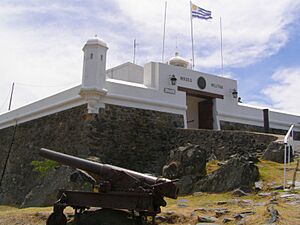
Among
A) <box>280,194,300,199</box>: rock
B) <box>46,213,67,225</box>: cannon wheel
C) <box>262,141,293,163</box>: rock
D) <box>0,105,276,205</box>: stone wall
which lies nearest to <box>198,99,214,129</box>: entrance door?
<box>0,105,276,205</box>: stone wall

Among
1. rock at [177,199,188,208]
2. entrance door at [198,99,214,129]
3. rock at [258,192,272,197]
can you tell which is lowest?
rock at [177,199,188,208]

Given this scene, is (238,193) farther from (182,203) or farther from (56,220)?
(56,220)

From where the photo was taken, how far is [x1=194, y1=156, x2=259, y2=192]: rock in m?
9.31

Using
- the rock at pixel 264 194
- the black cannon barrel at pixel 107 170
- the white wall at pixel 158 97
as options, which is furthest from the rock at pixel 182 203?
the white wall at pixel 158 97

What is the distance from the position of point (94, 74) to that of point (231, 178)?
23.0 ft

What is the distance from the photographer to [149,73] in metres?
16.4

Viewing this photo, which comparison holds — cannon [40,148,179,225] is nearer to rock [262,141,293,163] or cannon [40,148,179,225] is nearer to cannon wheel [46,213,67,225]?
cannon wheel [46,213,67,225]

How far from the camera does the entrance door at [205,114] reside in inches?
713

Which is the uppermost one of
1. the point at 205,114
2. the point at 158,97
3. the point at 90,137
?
the point at 158,97

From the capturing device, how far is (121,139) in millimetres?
14586

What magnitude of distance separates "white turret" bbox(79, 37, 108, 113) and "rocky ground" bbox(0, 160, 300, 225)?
6.08 m

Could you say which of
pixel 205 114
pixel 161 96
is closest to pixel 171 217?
pixel 161 96

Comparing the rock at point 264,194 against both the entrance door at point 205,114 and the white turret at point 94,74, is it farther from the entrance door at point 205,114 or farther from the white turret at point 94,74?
the entrance door at point 205,114

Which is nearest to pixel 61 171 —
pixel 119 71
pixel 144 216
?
pixel 144 216
